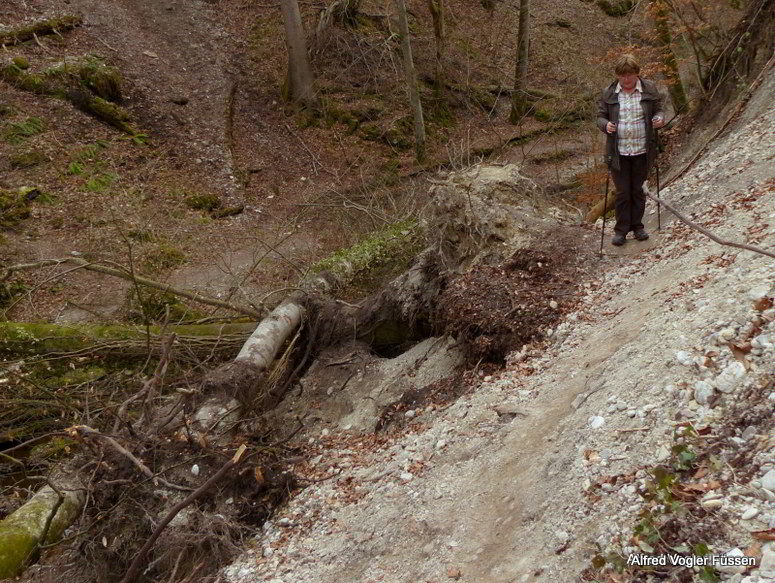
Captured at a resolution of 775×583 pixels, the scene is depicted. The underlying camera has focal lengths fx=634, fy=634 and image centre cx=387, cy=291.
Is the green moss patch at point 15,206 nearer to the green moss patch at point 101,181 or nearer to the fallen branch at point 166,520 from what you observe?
the green moss patch at point 101,181

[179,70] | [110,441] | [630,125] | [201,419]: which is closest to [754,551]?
[630,125]

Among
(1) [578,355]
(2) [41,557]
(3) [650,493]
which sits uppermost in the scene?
(3) [650,493]

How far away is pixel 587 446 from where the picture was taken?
12.4 feet

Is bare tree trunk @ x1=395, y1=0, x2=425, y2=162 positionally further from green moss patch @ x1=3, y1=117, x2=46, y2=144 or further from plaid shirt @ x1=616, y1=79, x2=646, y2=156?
plaid shirt @ x1=616, y1=79, x2=646, y2=156

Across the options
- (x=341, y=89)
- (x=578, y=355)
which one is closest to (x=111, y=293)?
(x=578, y=355)

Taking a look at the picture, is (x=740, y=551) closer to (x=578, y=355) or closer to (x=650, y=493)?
(x=650, y=493)

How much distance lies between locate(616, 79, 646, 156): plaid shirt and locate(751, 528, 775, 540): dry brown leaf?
4.07 metres

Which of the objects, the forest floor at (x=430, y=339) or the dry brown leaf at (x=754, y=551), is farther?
the forest floor at (x=430, y=339)

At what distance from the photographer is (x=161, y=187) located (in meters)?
14.1

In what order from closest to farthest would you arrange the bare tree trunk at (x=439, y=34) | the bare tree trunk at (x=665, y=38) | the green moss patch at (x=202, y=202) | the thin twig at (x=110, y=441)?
the thin twig at (x=110, y=441)
the bare tree trunk at (x=665, y=38)
the green moss patch at (x=202, y=202)
the bare tree trunk at (x=439, y=34)

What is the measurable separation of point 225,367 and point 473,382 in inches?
112

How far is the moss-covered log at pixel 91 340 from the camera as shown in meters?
8.09

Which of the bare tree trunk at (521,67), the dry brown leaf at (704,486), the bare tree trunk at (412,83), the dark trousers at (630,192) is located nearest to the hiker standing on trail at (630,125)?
the dark trousers at (630,192)

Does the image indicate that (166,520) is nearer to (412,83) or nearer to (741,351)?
(741,351)
